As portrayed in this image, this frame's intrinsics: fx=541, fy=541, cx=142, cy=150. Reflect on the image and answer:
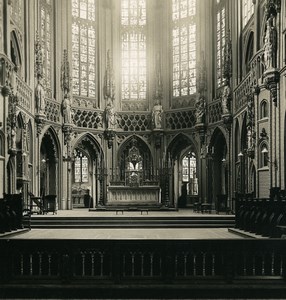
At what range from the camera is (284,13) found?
21.4 metres

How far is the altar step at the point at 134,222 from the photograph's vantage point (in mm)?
Result: 22172

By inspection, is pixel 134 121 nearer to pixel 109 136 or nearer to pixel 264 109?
pixel 109 136

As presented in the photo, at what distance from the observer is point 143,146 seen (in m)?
39.9

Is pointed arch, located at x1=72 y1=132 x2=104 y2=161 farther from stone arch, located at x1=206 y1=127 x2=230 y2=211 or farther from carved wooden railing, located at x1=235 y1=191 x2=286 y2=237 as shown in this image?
carved wooden railing, located at x1=235 y1=191 x2=286 y2=237

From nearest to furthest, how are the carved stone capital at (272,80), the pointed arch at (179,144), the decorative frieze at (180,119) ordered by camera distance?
the carved stone capital at (272,80), the pointed arch at (179,144), the decorative frieze at (180,119)

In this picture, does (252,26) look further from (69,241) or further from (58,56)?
(69,241)

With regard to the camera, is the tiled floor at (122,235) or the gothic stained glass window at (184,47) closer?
the tiled floor at (122,235)

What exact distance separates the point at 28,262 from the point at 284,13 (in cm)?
1633

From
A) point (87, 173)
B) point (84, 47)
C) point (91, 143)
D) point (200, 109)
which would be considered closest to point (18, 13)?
point (84, 47)

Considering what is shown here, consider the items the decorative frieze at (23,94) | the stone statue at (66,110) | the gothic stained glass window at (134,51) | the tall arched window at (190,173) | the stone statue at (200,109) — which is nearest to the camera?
the decorative frieze at (23,94)

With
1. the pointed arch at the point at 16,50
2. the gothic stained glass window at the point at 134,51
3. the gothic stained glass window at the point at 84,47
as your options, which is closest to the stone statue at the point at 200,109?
the gothic stained glass window at the point at 134,51

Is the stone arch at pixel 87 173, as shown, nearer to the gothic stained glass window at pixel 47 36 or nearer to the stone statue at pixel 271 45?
the gothic stained glass window at pixel 47 36

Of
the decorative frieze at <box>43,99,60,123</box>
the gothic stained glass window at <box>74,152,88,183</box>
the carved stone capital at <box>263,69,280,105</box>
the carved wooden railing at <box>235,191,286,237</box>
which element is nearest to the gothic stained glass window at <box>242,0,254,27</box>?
the carved stone capital at <box>263,69,280,105</box>

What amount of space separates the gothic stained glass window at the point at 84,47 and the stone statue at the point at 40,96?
6015mm
